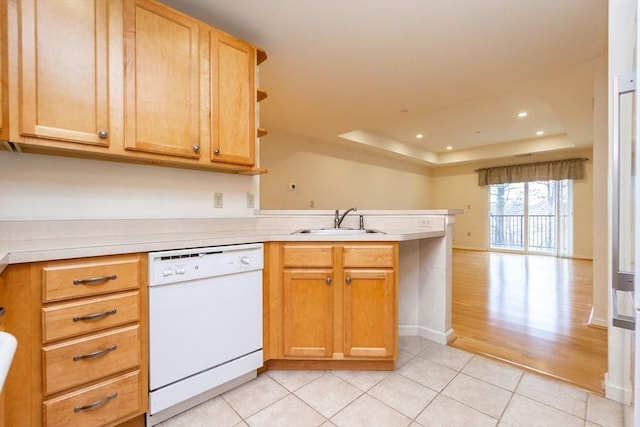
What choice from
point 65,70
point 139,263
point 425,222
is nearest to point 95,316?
point 139,263

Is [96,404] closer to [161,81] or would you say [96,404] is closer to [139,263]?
[139,263]

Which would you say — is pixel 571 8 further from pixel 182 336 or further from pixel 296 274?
pixel 182 336

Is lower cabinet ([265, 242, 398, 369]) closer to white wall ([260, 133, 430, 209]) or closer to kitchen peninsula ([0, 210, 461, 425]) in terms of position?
kitchen peninsula ([0, 210, 461, 425])

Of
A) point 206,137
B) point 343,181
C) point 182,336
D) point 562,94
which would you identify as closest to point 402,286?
point 182,336

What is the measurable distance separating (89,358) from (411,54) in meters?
2.81

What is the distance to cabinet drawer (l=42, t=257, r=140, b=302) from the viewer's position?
3.53 ft

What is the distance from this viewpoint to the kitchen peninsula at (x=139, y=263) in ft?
3.40

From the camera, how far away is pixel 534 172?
659 cm

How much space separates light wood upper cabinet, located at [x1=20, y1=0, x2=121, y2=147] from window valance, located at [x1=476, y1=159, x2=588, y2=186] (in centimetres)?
784

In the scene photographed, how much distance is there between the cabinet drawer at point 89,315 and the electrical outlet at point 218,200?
921 millimetres

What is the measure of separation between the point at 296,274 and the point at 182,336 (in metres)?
0.67

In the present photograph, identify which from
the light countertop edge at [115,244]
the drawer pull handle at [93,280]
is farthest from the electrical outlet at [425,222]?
the drawer pull handle at [93,280]

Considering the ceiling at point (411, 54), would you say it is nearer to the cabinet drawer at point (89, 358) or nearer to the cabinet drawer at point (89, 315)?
the cabinet drawer at point (89, 315)

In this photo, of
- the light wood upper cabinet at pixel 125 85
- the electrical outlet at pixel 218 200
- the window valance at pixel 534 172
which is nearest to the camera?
the light wood upper cabinet at pixel 125 85
